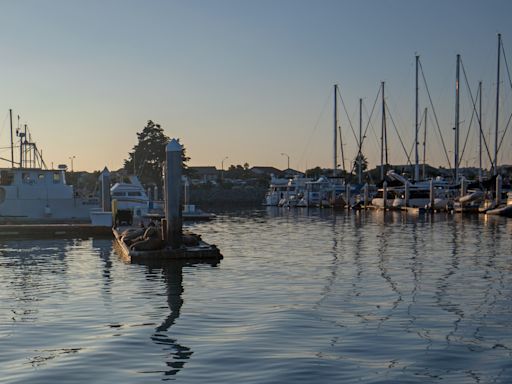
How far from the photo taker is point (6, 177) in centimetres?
4488

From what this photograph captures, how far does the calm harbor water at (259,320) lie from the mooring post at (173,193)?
5.78ft

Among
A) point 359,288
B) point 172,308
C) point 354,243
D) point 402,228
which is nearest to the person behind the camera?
point 172,308

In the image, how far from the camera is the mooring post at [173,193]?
83.5 feet

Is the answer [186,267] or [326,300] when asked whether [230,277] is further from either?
[326,300]

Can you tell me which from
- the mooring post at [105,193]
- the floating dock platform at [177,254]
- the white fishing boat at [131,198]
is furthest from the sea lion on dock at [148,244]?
the white fishing boat at [131,198]

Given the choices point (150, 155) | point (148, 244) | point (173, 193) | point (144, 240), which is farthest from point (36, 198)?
point (150, 155)

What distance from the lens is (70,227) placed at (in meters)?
38.8

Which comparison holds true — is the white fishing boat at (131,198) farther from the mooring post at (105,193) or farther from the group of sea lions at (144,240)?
the group of sea lions at (144,240)

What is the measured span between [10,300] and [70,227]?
2164 cm

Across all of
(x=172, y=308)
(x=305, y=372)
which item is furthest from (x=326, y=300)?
(x=305, y=372)

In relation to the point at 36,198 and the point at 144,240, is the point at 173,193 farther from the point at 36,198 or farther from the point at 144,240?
the point at 36,198

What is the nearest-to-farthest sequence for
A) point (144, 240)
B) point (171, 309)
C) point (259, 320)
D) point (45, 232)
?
point (259, 320), point (171, 309), point (144, 240), point (45, 232)

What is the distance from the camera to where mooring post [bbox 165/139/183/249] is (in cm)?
2545

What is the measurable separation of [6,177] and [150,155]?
9444cm
